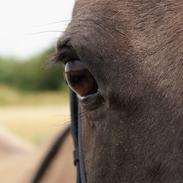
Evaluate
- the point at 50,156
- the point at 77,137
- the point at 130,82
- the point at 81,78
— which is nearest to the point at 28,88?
the point at 50,156

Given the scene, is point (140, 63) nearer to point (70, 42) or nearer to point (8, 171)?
point (70, 42)

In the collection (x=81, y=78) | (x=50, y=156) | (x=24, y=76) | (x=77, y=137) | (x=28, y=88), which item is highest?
(x=81, y=78)

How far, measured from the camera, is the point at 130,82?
5.11ft

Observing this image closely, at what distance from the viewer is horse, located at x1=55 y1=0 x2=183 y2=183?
57.6 inches

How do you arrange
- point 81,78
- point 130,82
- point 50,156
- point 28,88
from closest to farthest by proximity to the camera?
point 130,82, point 81,78, point 50,156, point 28,88

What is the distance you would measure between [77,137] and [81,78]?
1.14 ft

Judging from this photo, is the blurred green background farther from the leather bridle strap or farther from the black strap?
the leather bridle strap

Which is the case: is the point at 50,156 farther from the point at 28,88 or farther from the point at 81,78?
the point at 28,88

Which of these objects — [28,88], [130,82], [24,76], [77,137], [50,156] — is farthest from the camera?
[24,76]

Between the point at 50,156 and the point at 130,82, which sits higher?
the point at 130,82

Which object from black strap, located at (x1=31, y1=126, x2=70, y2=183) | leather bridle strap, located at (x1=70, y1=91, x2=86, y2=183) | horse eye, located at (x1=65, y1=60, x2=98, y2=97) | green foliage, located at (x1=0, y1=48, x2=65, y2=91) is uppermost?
horse eye, located at (x1=65, y1=60, x2=98, y2=97)

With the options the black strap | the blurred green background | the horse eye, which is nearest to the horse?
the horse eye

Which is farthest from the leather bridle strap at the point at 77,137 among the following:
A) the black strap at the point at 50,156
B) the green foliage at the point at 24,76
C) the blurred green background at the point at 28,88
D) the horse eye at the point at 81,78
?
the green foliage at the point at 24,76

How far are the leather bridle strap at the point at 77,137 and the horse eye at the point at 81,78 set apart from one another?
0.79ft
